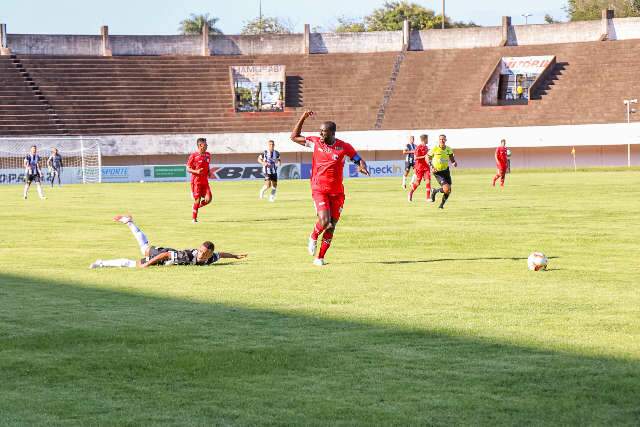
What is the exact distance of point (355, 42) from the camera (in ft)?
272

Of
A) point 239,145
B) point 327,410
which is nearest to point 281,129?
point 239,145

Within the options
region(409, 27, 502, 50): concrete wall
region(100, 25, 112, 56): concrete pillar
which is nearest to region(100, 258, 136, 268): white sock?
region(100, 25, 112, 56): concrete pillar

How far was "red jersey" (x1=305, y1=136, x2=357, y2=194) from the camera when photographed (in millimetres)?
16797

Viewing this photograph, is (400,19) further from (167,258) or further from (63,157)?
(167,258)

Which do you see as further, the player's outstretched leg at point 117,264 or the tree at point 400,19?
the tree at point 400,19

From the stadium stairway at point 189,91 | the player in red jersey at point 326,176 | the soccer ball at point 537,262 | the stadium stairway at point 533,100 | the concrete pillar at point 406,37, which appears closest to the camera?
the soccer ball at point 537,262

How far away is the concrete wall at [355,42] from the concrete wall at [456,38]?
1.49m

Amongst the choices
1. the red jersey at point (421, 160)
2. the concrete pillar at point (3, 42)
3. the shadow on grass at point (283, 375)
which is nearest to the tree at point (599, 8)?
the concrete pillar at point (3, 42)

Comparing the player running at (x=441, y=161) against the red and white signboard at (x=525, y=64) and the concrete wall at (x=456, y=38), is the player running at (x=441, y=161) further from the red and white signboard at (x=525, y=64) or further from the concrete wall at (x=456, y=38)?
the concrete wall at (x=456, y=38)

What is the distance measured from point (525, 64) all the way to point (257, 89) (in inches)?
779

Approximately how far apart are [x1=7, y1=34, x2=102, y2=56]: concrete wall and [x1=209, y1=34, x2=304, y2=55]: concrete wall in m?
9.15

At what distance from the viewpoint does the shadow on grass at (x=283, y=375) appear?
22.9ft

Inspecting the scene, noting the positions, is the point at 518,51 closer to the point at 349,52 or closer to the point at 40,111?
the point at 349,52

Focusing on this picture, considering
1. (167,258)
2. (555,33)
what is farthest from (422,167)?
(555,33)
